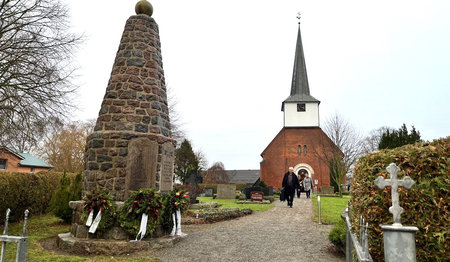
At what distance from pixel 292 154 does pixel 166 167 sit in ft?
89.7

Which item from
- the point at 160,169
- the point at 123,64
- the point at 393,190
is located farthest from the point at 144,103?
the point at 393,190

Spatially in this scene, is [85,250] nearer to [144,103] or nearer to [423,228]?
[144,103]

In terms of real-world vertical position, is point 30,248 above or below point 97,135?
below

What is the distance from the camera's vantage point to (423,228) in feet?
10.0

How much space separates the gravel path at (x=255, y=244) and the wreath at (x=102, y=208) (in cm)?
128

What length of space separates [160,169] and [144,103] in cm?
177

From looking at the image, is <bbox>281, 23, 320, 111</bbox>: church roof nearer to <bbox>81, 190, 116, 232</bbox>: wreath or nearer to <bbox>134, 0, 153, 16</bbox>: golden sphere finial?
<bbox>134, 0, 153, 16</bbox>: golden sphere finial

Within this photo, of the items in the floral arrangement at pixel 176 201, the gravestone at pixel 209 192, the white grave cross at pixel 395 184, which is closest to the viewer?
the white grave cross at pixel 395 184

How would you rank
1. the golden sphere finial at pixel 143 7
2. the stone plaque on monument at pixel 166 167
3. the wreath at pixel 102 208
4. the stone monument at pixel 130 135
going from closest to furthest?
1. the wreath at pixel 102 208
2. the stone monument at pixel 130 135
3. the stone plaque on monument at pixel 166 167
4. the golden sphere finial at pixel 143 7

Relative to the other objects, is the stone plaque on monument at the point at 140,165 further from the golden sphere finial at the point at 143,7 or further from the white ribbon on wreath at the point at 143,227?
the golden sphere finial at the point at 143,7

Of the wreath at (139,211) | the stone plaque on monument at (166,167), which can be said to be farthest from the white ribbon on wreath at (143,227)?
the stone plaque on monument at (166,167)

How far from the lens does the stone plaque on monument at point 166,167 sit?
7504 millimetres

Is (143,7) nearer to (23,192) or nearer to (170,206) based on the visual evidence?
(170,206)

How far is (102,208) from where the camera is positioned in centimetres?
640
